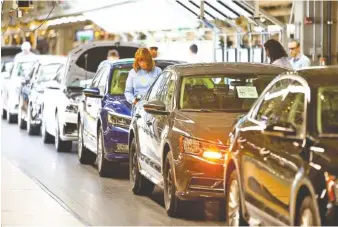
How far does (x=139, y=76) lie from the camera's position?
17.3 m

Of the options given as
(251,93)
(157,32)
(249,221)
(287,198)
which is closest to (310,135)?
(287,198)

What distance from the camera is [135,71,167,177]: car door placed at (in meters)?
14.2

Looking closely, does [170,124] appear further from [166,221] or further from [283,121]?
[283,121]

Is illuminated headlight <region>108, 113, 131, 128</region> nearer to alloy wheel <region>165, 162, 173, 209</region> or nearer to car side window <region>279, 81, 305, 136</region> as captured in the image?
alloy wheel <region>165, 162, 173, 209</region>

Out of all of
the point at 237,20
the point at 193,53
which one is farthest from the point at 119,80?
the point at 237,20

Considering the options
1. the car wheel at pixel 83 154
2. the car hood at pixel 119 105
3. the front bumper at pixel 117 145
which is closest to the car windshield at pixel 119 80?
the car hood at pixel 119 105

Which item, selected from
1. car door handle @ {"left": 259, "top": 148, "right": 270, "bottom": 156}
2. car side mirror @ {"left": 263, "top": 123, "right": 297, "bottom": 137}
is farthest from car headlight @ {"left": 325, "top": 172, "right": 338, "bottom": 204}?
car door handle @ {"left": 259, "top": 148, "right": 270, "bottom": 156}

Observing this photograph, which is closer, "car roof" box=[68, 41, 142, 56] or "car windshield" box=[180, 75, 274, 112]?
"car windshield" box=[180, 75, 274, 112]

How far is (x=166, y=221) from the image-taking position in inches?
503

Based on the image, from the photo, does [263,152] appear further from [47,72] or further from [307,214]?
[47,72]

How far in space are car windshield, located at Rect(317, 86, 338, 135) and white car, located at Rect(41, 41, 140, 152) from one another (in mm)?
11585

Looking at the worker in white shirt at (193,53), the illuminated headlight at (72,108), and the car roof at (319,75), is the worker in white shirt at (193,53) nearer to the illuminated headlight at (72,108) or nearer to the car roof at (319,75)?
the illuminated headlight at (72,108)

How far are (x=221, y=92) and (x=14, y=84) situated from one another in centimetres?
1810

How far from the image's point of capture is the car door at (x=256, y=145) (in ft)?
32.7
